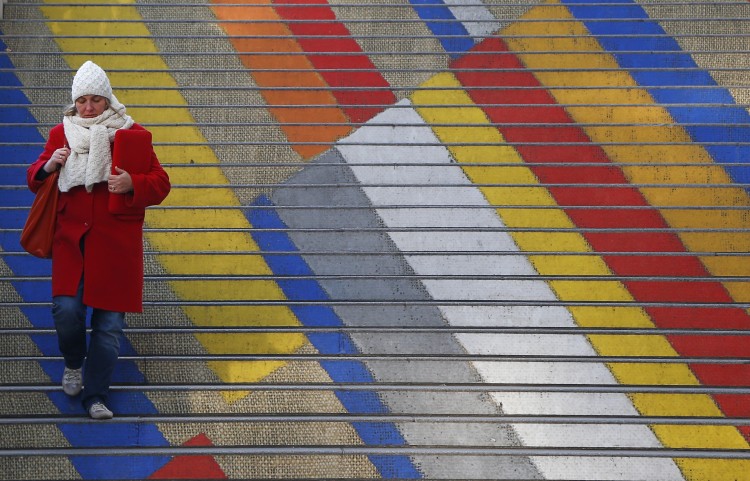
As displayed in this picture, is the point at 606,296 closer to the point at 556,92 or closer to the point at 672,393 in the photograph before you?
the point at 672,393

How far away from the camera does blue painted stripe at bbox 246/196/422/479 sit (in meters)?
4.62

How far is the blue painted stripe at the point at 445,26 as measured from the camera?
6227mm

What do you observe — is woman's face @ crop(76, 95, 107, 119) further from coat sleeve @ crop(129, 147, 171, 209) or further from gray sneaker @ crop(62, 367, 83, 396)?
gray sneaker @ crop(62, 367, 83, 396)

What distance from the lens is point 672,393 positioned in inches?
191

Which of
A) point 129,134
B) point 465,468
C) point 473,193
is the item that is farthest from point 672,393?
point 129,134

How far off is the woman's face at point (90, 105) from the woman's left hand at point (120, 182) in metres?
0.33

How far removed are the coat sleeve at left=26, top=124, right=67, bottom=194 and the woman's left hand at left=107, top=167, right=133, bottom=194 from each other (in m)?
0.35

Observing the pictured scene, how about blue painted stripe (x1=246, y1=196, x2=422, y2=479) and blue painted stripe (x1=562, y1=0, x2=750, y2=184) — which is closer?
blue painted stripe (x1=246, y1=196, x2=422, y2=479)

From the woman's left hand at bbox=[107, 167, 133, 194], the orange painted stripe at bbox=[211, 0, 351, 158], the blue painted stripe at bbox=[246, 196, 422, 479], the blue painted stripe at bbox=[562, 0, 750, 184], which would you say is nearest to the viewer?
the woman's left hand at bbox=[107, 167, 133, 194]

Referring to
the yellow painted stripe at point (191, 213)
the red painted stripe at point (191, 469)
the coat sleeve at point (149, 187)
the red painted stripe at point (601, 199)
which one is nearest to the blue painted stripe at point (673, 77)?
the red painted stripe at point (601, 199)

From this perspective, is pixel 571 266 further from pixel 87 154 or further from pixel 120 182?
pixel 87 154

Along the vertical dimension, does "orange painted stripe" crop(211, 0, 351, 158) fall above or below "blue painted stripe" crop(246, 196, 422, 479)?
above

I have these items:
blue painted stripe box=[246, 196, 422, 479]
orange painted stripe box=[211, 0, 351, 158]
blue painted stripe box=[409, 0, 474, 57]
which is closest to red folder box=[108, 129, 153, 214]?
blue painted stripe box=[246, 196, 422, 479]

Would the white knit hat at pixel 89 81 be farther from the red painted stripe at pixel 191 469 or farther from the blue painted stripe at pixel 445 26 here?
the blue painted stripe at pixel 445 26
